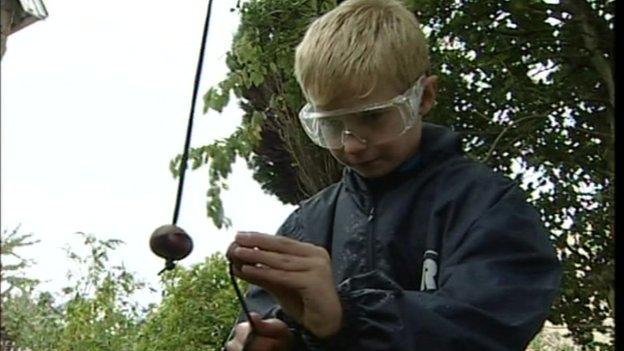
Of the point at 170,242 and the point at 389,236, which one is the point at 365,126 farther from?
the point at 170,242

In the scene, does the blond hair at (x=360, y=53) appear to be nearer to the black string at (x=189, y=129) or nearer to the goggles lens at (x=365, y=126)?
the goggles lens at (x=365, y=126)

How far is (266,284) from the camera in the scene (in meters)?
0.70

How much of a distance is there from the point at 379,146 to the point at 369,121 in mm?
26

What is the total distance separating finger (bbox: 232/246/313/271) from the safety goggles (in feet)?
0.61

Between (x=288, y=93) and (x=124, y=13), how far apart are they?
0.54 m

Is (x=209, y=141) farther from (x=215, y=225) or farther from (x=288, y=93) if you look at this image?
(x=215, y=225)

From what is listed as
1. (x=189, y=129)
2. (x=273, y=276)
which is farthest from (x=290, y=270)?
(x=189, y=129)

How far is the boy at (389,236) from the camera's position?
0.73 meters

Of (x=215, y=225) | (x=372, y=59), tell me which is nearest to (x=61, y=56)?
(x=215, y=225)

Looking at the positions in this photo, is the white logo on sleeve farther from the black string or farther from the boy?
the black string

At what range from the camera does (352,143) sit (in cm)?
86

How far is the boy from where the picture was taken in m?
0.73

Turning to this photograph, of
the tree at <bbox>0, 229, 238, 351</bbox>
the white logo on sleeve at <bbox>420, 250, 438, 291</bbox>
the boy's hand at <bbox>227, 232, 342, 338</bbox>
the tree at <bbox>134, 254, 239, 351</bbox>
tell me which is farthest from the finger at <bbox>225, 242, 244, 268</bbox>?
the tree at <bbox>134, 254, 239, 351</bbox>

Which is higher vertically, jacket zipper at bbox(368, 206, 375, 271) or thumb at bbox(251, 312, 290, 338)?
jacket zipper at bbox(368, 206, 375, 271)
